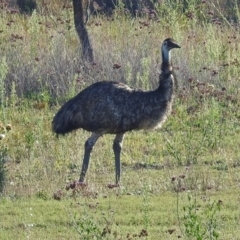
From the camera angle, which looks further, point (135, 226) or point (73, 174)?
point (73, 174)

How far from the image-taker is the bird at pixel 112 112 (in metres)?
11.5

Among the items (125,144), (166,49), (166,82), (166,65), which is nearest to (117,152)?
(166,82)

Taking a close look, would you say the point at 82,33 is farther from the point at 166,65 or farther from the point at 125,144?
the point at 166,65

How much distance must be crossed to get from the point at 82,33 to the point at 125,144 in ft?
12.8

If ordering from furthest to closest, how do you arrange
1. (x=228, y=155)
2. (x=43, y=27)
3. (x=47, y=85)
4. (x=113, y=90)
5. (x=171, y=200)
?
1. (x=43, y=27)
2. (x=47, y=85)
3. (x=228, y=155)
4. (x=113, y=90)
5. (x=171, y=200)

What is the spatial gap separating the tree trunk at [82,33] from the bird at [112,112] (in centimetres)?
461

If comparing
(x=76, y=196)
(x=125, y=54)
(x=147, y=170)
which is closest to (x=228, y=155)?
(x=147, y=170)

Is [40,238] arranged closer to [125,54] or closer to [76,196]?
[76,196]

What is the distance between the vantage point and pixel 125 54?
16.4 metres

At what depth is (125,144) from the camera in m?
13.6

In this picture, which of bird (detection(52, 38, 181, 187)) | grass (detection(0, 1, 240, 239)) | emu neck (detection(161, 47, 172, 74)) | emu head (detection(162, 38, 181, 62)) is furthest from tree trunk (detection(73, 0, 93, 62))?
bird (detection(52, 38, 181, 187))

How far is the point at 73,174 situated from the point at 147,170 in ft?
3.08

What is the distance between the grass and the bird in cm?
41

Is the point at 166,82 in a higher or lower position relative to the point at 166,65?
lower
